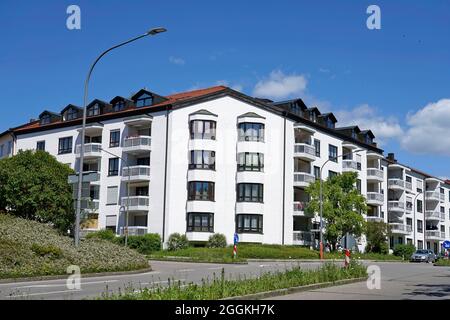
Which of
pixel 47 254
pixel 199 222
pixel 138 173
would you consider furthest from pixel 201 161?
pixel 47 254

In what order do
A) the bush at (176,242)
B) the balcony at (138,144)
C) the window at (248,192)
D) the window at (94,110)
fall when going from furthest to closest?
1. the window at (94,110)
2. the balcony at (138,144)
3. the window at (248,192)
4. the bush at (176,242)

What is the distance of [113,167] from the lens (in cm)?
5169

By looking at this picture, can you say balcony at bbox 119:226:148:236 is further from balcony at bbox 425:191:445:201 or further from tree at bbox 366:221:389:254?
balcony at bbox 425:191:445:201

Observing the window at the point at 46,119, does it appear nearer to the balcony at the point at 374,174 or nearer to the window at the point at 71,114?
the window at the point at 71,114

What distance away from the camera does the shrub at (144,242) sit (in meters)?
44.0

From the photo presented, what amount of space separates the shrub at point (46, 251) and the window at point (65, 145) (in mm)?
34798

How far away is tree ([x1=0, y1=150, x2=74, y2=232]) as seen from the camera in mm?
30109

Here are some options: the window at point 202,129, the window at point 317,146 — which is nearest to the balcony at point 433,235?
the window at point 317,146

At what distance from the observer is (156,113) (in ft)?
162

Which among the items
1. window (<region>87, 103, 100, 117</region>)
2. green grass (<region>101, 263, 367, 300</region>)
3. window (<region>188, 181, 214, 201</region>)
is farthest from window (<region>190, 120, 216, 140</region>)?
green grass (<region>101, 263, 367, 300</region>)

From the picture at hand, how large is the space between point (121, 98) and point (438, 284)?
129 feet

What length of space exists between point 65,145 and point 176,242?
18124 millimetres

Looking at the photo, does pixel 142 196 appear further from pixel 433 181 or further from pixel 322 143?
pixel 433 181
